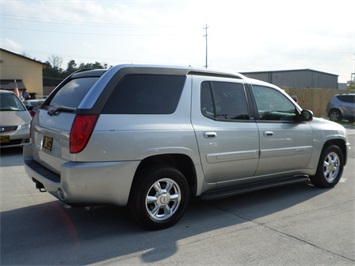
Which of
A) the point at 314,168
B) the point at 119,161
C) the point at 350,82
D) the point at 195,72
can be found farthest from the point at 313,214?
the point at 350,82

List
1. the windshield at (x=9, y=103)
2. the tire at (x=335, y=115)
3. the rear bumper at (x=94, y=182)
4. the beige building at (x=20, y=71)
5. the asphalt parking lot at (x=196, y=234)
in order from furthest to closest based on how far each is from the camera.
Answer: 1. the beige building at (x=20, y=71)
2. the tire at (x=335, y=115)
3. the windshield at (x=9, y=103)
4. the rear bumper at (x=94, y=182)
5. the asphalt parking lot at (x=196, y=234)

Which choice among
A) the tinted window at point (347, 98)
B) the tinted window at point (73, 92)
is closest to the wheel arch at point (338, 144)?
the tinted window at point (73, 92)

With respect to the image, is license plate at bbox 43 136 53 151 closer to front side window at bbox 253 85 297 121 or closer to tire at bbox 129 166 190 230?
tire at bbox 129 166 190 230

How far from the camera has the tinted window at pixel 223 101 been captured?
464cm

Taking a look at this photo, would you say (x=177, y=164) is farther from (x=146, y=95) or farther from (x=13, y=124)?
(x=13, y=124)

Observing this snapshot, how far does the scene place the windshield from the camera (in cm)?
995

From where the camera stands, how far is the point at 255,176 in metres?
5.14

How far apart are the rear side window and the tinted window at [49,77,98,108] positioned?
417 mm

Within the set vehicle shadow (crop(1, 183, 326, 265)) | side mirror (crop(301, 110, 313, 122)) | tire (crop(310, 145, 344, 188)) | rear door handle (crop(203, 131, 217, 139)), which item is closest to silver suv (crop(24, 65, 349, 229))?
rear door handle (crop(203, 131, 217, 139))

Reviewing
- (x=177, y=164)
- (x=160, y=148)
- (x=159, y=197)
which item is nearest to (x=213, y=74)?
(x=177, y=164)

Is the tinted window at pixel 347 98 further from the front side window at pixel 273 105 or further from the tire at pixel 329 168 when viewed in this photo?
the front side window at pixel 273 105

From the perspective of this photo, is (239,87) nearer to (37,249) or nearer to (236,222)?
(236,222)

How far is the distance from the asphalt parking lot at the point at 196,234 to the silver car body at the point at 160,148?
434mm

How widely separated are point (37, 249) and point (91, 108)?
4.92ft
